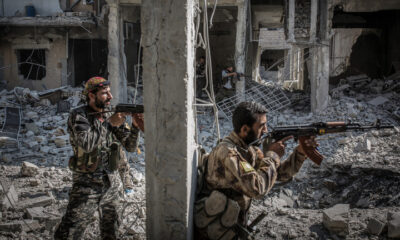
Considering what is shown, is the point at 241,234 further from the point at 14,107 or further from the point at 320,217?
the point at 14,107

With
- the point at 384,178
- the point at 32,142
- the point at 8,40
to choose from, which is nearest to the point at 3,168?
the point at 32,142

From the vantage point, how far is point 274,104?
30.9ft

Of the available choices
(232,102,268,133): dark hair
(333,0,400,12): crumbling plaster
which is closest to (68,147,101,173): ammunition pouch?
(232,102,268,133): dark hair

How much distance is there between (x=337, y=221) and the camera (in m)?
3.27

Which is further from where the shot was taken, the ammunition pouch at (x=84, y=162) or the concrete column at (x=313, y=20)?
the concrete column at (x=313, y=20)

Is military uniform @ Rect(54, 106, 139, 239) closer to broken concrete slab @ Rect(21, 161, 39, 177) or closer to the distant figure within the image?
broken concrete slab @ Rect(21, 161, 39, 177)

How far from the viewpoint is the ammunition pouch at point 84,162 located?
2.65 metres

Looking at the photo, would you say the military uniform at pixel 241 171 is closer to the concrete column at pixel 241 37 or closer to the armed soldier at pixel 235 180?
the armed soldier at pixel 235 180

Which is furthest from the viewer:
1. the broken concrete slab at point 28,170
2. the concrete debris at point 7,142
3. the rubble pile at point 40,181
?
the concrete debris at point 7,142

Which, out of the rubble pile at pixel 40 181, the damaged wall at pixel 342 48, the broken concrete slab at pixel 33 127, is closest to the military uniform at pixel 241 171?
the rubble pile at pixel 40 181

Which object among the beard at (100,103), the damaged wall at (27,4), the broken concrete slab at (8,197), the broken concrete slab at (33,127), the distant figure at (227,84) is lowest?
the broken concrete slab at (8,197)

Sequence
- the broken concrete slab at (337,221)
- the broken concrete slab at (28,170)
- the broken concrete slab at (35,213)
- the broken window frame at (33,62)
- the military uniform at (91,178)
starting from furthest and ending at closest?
the broken window frame at (33,62)
the broken concrete slab at (28,170)
the broken concrete slab at (35,213)
the broken concrete slab at (337,221)
the military uniform at (91,178)

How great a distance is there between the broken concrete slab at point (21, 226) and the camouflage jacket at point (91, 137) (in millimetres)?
1353

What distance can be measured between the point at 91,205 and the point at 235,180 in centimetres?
125
